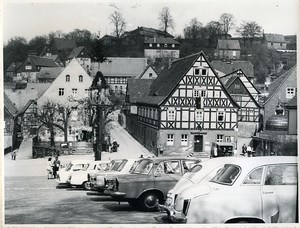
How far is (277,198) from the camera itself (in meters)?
4.51

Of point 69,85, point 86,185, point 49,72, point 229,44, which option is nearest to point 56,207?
point 86,185

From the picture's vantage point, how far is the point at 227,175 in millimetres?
4422

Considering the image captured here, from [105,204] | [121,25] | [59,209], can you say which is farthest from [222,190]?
[121,25]

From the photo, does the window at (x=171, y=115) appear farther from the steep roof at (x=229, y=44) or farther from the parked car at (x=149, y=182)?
the steep roof at (x=229, y=44)

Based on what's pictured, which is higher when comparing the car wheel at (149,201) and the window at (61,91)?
the window at (61,91)

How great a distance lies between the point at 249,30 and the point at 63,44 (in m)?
A: 1.77

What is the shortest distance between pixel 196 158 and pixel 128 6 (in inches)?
61.2

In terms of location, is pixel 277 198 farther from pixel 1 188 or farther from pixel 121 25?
pixel 1 188

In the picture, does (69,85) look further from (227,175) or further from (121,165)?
(227,175)

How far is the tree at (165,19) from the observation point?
4914mm

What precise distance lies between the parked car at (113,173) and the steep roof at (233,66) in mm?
1184

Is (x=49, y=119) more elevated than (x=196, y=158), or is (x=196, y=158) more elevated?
(x=49, y=119)

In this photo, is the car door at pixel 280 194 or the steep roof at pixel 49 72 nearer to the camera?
the car door at pixel 280 194

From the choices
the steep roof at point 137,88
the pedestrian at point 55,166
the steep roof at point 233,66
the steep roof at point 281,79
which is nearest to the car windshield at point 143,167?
the steep roof at point 137,88
